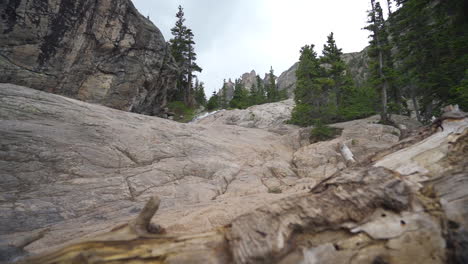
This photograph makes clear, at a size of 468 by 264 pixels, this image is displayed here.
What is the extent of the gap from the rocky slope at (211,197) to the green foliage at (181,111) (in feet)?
90.2

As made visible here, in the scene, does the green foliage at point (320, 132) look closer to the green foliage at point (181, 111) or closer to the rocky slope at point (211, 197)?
the rocky slope at point (211, 197)

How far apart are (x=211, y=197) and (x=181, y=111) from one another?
120 ft

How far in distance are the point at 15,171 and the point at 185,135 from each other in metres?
8.33

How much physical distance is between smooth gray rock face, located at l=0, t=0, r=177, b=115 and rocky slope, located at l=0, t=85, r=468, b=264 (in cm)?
959

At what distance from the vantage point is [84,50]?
827 inches

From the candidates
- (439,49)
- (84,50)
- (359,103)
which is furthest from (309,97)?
(84,50)

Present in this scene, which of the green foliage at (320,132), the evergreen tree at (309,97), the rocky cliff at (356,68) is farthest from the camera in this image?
the rocky cliff at (356,68)

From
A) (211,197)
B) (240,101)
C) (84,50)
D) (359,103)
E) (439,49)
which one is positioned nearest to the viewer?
(211,197)

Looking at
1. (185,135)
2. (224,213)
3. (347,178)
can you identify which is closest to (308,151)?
(185,135)

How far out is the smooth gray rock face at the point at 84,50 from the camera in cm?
1764

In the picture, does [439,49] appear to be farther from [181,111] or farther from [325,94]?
[181,111]

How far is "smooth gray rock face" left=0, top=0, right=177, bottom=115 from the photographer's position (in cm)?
1764

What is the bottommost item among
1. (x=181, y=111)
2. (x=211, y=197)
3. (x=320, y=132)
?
(x=211, y=197)

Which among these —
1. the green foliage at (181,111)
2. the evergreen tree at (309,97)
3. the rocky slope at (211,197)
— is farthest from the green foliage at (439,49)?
the green foliage at (181,111)
